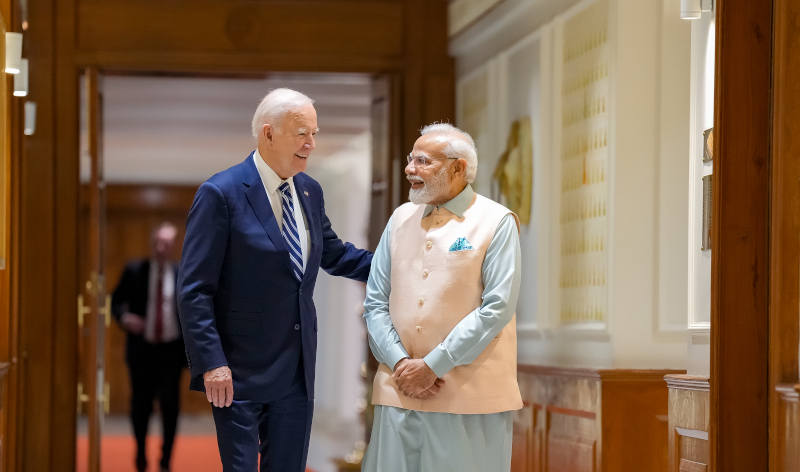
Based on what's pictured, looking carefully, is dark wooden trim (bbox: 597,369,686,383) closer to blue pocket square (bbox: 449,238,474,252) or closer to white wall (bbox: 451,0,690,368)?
white wall (bbox: 451,0,690,368)

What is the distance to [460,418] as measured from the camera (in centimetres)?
405

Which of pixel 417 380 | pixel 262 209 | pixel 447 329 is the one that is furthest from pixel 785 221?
pixel 262 209

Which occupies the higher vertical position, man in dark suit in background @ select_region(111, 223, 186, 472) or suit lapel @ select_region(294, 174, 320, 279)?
suit lapel @ select_region(294, 174, 320, 279)

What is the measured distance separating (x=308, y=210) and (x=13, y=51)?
2191 millimetres

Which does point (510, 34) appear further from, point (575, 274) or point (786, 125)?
point (786, 125)

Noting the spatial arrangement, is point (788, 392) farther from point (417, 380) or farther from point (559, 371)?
point (559, 371)

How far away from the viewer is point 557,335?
6203 mm

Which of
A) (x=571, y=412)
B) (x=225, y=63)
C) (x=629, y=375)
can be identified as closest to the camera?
(x=629, y=375)

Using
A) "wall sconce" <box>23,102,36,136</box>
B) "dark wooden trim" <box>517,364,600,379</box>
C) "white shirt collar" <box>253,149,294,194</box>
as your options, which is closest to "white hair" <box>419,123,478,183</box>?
"white shirt collar" <box>253,149,294,194</box>

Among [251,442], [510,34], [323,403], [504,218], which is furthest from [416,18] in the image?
[323,403]

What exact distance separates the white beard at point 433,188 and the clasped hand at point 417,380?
0.54 meters

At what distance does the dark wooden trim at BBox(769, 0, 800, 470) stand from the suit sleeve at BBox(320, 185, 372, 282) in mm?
1426

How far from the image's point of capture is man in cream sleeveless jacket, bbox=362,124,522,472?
13.2 ft

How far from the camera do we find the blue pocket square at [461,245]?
4.11 m
